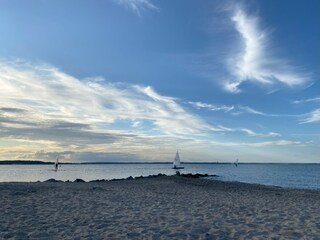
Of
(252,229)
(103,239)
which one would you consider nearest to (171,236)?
(103,239)

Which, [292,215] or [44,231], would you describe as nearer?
[44,231]

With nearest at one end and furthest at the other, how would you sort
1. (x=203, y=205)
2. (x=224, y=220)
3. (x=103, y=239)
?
1. (x=103, y=239)
2. (x=224, y=220)
3. (x=203, y=205)

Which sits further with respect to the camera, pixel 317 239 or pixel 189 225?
pixel 189 225

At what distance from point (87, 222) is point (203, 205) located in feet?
19.6

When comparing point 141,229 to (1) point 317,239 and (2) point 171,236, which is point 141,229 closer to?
(2) point 171,236

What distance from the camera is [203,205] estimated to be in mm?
14664

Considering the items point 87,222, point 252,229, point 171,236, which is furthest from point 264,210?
point 87,222

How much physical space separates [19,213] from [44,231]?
2.87 metres

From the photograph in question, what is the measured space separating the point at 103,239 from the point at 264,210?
776cm

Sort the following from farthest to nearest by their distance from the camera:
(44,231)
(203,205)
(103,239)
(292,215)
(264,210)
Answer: (203,205)
(264,210)
(292,215)
(44,231)
(103,239)

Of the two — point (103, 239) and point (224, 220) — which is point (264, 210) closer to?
point (224, 220)

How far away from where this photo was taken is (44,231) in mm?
9109

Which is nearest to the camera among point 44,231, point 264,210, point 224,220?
point 44,231

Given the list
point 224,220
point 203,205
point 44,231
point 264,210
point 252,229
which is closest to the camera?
point 44,231
